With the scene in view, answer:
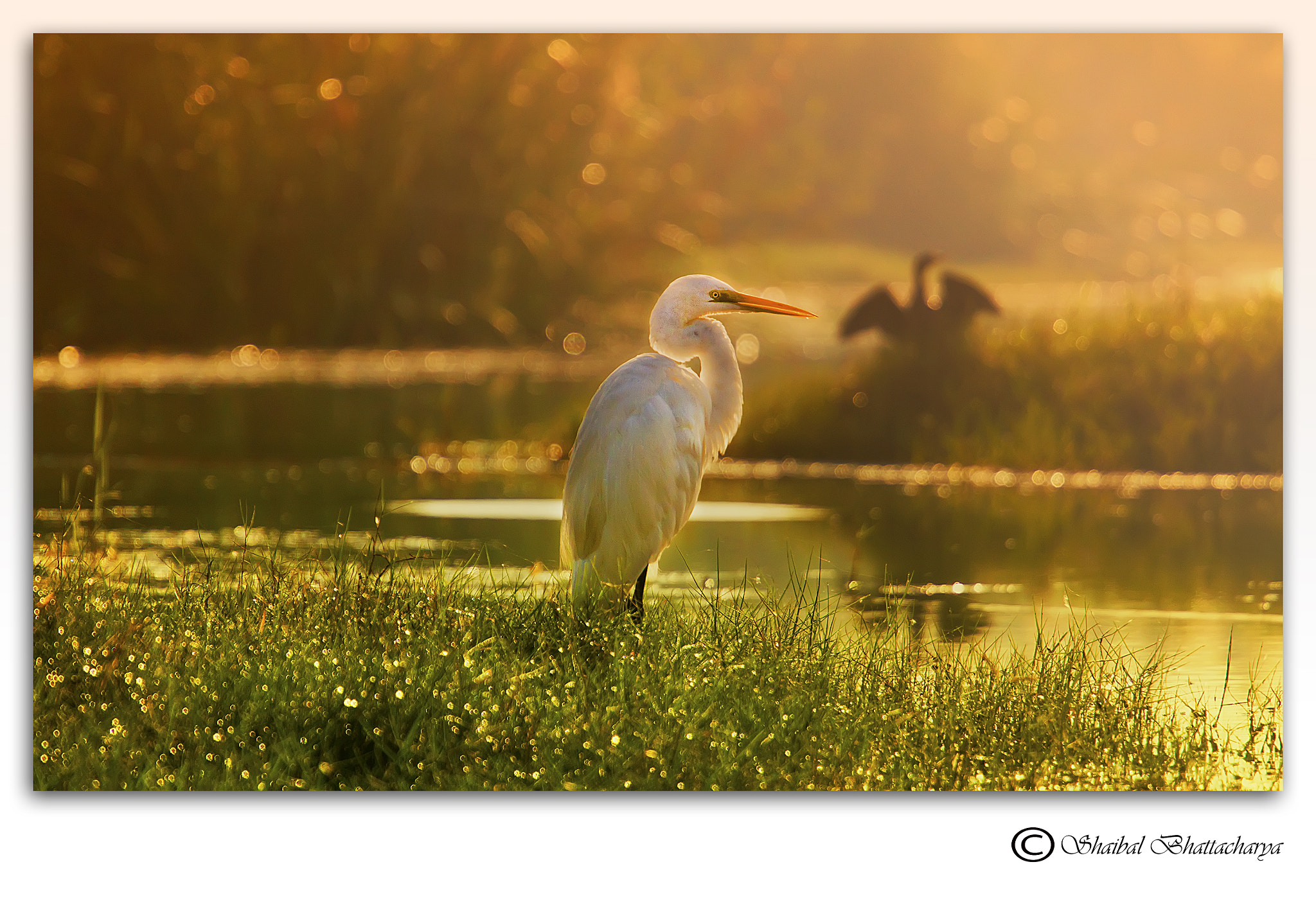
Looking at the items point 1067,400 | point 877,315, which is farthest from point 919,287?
point 1067,400

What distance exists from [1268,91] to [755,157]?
4.59 feet

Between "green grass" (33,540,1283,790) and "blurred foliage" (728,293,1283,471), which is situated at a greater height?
"blurred foliage" (728,293,1283,471)

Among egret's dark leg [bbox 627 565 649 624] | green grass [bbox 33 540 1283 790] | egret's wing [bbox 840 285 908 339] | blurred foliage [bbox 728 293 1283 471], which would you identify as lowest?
green grass [bbox 33 540 1283 790]

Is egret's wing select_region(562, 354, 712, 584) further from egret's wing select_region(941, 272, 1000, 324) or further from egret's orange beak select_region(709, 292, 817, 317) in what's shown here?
egret's wing select_region(941, 272, 1000, 324)

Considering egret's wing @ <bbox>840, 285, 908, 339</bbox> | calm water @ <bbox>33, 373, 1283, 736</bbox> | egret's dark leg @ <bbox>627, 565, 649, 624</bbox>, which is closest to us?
egret's dark leg @ <bbox>627, 565, 649, 624</bbox>

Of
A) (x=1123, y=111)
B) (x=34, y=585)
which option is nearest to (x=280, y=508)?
(x=34, y=585)

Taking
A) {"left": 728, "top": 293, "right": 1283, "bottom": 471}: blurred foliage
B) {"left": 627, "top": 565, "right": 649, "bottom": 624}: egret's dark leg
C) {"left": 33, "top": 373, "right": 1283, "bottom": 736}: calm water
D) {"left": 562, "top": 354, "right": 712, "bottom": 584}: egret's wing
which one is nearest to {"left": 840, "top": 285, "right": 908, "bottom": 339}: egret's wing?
{"left": 728, "top": 293, "right": 1283, "bottom": 471}: blurred foliage

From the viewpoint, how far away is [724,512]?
424 centimetres

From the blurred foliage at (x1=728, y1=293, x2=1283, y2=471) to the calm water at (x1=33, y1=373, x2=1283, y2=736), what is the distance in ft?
0.37

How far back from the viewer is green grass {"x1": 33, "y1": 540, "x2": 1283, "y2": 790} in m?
2.91

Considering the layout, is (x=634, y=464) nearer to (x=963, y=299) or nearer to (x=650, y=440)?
(x=650, y=440)

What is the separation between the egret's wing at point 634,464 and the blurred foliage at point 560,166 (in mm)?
883

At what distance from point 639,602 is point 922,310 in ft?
4.42

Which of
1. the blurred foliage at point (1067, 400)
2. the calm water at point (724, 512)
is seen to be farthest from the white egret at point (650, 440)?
the blurred foliage at point (1067, 400)
